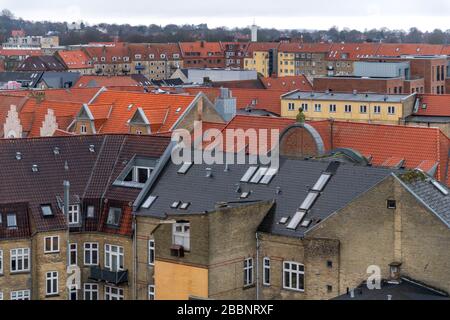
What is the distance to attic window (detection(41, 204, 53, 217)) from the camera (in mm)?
46281

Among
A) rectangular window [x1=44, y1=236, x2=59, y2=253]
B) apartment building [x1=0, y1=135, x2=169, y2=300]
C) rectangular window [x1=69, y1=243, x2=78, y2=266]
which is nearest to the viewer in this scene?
apartment building [x1=0, y1=135, x2=169, y2=300]

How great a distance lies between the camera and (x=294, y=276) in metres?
40.9

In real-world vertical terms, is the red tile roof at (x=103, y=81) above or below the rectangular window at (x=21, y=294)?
above

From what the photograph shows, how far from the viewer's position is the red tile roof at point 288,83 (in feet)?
422

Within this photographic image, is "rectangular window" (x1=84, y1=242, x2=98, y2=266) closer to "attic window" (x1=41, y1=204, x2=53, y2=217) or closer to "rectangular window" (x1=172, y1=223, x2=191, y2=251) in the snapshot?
"attic window" (x1=41, y1=204, x2=53, y2=217)

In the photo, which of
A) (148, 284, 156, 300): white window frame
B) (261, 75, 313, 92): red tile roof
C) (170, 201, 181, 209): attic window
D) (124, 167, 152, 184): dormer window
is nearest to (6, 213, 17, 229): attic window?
(124, 167, 152, 184): dormer window

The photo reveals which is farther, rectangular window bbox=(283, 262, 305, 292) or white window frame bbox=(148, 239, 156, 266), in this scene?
white window frame bbox=(148, 239, 156, 266)

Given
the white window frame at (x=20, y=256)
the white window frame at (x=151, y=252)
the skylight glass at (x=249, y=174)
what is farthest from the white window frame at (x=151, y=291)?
the skylight glass at (x=249, y=174)

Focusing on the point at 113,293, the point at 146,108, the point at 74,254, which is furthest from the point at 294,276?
the point at 146,108

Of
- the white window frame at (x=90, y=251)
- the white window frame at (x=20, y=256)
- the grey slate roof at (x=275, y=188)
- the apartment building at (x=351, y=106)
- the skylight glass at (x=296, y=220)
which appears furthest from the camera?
the apartment building at (x=351, y=106)

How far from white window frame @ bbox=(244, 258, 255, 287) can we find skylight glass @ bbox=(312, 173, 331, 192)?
4134 mm

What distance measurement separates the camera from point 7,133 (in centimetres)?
7500

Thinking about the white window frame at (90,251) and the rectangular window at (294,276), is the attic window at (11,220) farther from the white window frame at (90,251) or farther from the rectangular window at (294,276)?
the rectangular window at (294,276)

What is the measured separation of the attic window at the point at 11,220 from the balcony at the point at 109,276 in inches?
172
